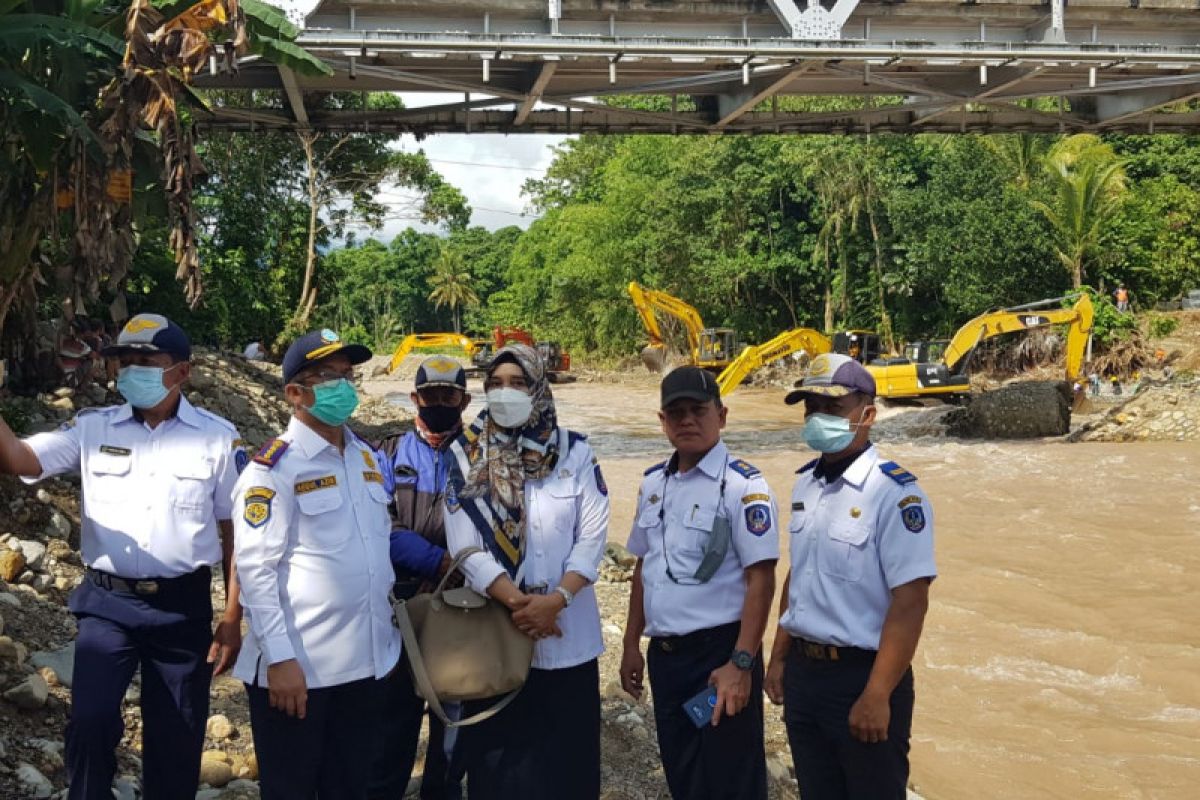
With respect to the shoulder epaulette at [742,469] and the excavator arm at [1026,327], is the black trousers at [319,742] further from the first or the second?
the excavator arm at [1026,327]

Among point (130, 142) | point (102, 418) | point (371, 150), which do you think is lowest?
point (102, 418)

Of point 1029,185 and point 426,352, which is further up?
point 1029,185

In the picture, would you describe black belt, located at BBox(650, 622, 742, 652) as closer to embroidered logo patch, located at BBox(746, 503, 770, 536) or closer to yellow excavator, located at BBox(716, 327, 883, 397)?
embroidered logo patch, located at BBox(746, 503, 770, 536)

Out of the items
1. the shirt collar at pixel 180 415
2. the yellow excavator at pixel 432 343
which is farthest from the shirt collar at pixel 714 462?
the yellow excavator at pixel 432 343

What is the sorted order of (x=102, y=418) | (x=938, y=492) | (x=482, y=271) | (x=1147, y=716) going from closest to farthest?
(x=102, y=418) < (x=1147, y=716) < (x=938, y=492) < (x=482, y=271)

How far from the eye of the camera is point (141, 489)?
324cm

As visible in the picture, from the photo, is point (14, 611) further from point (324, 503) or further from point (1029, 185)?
point (1029, 185)

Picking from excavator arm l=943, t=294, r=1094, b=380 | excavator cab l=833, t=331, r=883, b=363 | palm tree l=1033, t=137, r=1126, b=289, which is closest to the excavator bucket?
excavator cab l=833, t=331, r=883, b=363

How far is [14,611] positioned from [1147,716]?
239 inches

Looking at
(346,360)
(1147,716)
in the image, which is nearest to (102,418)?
(346,360)

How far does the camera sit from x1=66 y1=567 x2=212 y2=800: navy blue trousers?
306cm

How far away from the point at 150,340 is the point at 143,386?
150 mm

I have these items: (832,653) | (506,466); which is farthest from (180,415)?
(832,653)

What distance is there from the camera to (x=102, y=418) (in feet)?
10.9
